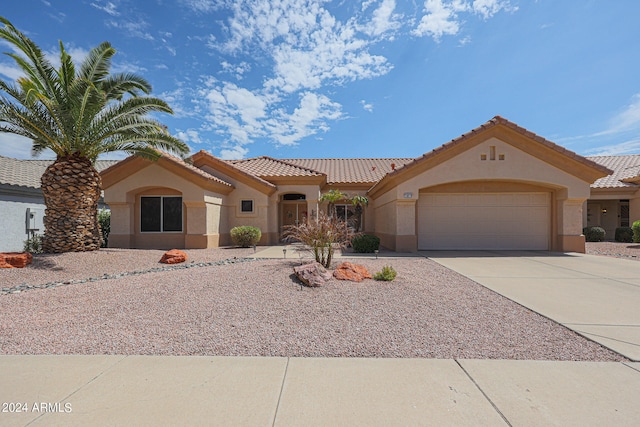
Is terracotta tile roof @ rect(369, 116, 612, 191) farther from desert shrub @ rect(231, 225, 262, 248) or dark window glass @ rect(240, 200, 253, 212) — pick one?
dark window glass @ rect(240, 200, 253, 212)

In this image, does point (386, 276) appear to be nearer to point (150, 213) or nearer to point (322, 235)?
point (322, 235)

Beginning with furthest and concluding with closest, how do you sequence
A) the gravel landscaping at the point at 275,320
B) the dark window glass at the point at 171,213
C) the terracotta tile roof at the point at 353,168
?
the terracotta tile roof at the point at 353,168, the dark window glass at the point at 171,213, the gravel landscaping at the point at 275,320

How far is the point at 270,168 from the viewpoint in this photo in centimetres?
1805

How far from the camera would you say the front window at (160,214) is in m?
14.4

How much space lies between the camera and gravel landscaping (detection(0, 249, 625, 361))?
3.75m

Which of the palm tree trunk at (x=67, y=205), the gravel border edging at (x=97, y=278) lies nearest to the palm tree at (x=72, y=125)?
the palm tree trunk at (x=67, y=205)

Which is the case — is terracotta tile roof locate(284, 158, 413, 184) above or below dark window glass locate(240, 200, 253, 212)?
above

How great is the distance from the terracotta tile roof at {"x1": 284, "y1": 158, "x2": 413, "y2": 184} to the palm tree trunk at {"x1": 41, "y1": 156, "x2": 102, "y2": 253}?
12699 millimetres

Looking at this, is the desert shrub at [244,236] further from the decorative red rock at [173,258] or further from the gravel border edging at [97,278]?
the gravel border edging at [97,278]

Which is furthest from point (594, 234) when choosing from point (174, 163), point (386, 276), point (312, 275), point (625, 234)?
point (174, 163)

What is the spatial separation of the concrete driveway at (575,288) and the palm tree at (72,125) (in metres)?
12.5

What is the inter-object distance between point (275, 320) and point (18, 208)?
16.8 metres

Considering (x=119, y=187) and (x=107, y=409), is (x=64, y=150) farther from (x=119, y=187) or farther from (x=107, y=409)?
(x=107, y=409)

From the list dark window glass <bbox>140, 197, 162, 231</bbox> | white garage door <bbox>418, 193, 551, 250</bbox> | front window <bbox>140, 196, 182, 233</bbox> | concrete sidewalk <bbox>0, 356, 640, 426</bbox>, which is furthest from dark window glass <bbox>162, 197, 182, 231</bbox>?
white garage door <bbox>418, 193, 551, 250</bbox>
